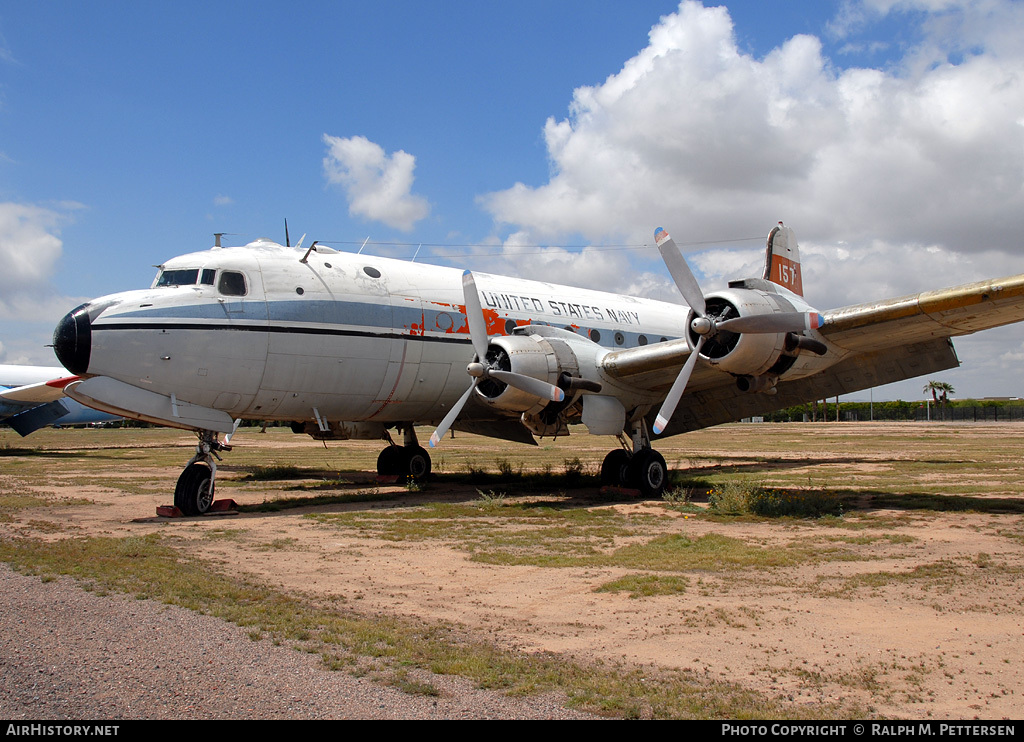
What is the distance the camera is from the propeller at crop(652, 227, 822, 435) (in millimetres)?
10945

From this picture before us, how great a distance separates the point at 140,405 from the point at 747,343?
893 centimetres

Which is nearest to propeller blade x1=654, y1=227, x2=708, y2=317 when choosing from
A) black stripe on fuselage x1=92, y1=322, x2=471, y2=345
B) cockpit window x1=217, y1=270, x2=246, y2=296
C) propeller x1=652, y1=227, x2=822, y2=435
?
propeller x1=652, y1=227, x2=822, y2=435

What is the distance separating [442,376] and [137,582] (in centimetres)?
818

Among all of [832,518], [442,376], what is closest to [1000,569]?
[832,518]

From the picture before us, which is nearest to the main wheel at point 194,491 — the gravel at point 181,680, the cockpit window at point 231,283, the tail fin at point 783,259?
the cockpit window at point 231,283

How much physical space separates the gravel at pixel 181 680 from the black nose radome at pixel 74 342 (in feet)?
19.2

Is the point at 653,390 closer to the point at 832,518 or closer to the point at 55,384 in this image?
the point at 832,518

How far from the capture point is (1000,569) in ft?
23.4

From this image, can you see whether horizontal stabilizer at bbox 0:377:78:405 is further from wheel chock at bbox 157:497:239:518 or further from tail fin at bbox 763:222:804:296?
tail fin at bbox 763:222:804:296

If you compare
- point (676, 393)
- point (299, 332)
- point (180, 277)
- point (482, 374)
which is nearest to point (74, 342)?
point (180, 277)

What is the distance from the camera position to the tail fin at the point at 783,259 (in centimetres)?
1466

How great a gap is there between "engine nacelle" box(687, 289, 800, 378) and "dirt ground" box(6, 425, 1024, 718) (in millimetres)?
2435

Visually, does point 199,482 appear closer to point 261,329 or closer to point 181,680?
point 261,329

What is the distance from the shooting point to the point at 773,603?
5977 mm
